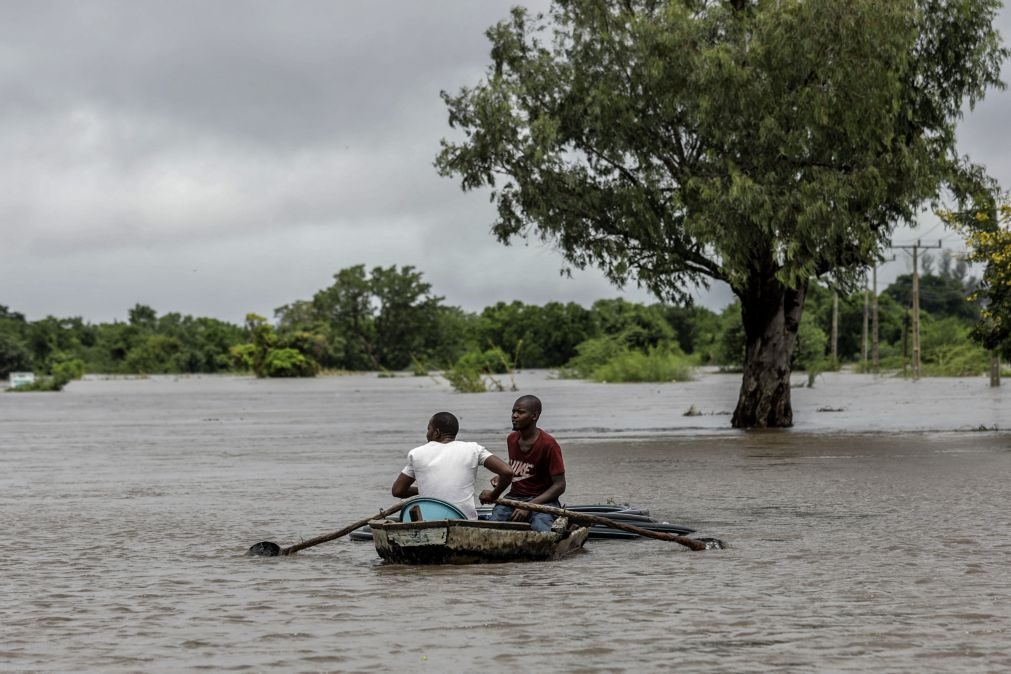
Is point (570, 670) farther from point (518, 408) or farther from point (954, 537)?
point (954, 537)

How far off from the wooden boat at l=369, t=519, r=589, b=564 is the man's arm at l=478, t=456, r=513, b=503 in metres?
0.40

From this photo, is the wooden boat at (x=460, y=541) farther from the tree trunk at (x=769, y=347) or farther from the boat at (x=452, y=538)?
the tree trunk at (x=769, y=347)

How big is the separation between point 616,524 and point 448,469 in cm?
161

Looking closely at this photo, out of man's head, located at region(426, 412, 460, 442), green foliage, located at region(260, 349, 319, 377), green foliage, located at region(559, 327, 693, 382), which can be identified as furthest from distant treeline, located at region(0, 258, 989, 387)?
man's head, located at region(426, 412, 460, 442)

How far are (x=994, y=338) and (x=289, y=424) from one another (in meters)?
21.2

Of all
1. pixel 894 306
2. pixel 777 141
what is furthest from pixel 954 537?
pixel 894 306

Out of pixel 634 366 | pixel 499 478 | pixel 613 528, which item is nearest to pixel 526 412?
pixel 499 478

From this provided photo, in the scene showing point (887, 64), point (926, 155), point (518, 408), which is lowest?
point (518, 408)

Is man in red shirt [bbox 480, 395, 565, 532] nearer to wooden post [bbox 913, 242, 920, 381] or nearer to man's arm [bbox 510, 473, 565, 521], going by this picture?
man's arm [bbox 510, 473, 565, 521]

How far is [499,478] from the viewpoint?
11.8 metres

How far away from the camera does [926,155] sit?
27.8 m

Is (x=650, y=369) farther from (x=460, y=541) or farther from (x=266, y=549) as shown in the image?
(x=460, y=541)

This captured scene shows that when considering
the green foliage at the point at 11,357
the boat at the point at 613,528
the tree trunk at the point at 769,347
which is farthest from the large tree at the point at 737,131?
the green foliage at the point at 11,357

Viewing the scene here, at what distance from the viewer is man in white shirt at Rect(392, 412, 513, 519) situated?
1162 centimetres
